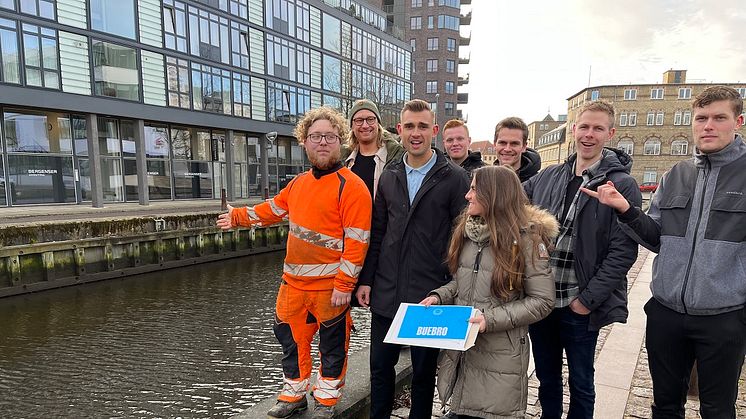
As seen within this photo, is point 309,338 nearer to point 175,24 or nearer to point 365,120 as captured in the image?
point 365,120

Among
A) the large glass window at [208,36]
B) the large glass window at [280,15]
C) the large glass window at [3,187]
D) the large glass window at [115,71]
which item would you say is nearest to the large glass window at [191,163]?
the large glass window at [115,71]

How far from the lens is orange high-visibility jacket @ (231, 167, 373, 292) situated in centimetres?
285

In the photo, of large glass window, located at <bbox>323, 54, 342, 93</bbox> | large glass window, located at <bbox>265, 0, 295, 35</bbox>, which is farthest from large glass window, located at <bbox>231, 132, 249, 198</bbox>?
large glass window, located at <bbox>323, 54, 342, 93</bbox>

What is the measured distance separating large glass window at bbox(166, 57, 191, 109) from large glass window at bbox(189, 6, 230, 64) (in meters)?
1.12

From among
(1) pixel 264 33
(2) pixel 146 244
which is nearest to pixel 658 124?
(1) pixel 264 33

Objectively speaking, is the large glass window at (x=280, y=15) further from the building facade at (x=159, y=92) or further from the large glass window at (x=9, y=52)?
the large glass window at (x=9, y=52)

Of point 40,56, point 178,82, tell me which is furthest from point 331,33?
point 40,56

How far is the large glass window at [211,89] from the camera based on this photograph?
22.2 meters

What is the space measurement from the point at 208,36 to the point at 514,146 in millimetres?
23123

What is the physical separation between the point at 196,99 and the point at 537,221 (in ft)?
75.6

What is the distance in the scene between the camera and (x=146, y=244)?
41.5 ft

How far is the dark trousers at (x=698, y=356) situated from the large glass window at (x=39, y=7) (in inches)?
852

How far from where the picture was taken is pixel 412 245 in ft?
9.11

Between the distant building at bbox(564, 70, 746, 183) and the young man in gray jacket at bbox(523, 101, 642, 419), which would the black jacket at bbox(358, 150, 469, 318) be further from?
the distant building at bbox(564, 70, 746, 183)
